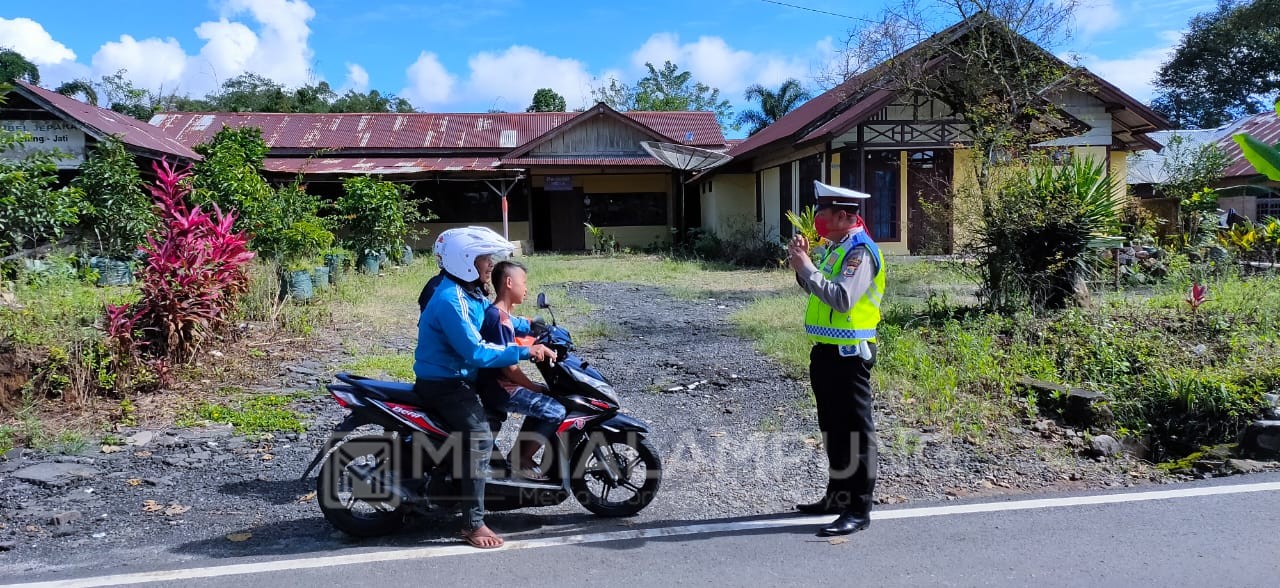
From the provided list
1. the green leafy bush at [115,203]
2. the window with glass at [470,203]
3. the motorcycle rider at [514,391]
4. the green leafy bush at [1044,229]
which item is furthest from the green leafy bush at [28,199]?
the window with glass at [470,203]

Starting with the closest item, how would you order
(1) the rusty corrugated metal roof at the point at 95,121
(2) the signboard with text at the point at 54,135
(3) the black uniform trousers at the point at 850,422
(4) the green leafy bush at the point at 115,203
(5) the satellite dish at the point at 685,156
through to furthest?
(3) the black uniform trousers at the point at 850,422
(4) the green leafy bush at the point at 115,203
(1) the rusty corrugated metal roof at the point at 95,121
(2) the signboard with text at the point at 54,135
(5) the satellite dish at the point at 685,156

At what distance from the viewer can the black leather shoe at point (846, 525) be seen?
12.7ft

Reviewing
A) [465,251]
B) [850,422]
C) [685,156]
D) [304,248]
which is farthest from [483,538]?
[685,156]

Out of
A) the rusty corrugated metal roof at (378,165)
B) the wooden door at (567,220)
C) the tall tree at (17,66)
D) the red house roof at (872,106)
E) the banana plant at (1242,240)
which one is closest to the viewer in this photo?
the banana plant at (1242,240)

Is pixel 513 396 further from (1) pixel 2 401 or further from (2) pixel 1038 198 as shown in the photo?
(2) pixel 1038 198

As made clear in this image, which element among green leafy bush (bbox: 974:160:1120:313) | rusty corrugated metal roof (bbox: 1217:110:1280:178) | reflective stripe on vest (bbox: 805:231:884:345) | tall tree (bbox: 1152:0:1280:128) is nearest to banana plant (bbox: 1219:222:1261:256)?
green leafy bush (bbox: 974:160:1120:313)

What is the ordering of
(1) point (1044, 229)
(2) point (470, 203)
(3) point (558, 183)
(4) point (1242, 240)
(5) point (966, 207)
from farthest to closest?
(2) point (470, 203)
(3) point (558, 183)
(4) point (1242, 240)
(5) point (966, 207)
(1) point (1044, 229)

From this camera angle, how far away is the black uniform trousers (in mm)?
3938

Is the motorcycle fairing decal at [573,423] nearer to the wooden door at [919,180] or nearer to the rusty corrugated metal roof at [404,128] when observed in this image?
the wooden door at [919,180]

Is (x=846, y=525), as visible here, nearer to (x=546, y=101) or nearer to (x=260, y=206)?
(x=260, y=206)

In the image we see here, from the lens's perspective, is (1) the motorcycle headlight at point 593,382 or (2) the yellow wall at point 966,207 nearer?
(1) the motorcycle headlight at point 593,382

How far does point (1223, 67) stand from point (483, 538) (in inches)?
2022

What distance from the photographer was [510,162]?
75.2ft

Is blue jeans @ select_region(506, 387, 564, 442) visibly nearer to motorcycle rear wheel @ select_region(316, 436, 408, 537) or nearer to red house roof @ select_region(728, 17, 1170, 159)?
motorcycle rear wheel @ select_region(316, 436, 408, 537)
